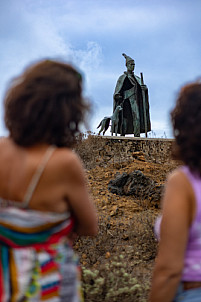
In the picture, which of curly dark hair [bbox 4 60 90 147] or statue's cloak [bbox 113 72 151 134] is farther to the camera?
statue's cloak [bbox 113 72 151 134]

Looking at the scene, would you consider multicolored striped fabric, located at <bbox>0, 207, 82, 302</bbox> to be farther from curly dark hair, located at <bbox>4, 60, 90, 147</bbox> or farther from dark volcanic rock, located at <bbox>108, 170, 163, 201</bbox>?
dark volcanic rock, located at <bbox>108, 170, 163, 201</bbox>

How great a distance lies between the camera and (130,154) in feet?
29.7

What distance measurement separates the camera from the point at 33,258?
1.07m

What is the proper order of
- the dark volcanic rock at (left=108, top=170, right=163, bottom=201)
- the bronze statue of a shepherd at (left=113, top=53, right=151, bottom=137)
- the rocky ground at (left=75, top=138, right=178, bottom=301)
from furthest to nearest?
1. the bronze statue of a shepherd at (left=113, top=53, right=151, bottom=137)
2. the dark volcanic rock at (left=108, top=170, right=163, bottom=201)
3. the rocky ground at (left=75, top=138, right=178, bottom=301)

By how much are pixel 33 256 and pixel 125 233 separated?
11.0ft

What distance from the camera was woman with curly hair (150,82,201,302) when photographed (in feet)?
Result: 3.41

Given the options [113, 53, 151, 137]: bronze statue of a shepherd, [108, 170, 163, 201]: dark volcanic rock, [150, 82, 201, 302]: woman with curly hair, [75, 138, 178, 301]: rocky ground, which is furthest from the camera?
[113, 53, 151, 137]: bronze statue of a shepherd

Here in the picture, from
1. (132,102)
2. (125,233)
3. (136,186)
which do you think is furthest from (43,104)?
(132,102)

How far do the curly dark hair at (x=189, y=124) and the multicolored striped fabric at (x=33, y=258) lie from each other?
446mm

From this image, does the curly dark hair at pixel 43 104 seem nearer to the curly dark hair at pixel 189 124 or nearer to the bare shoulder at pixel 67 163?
the bare shoulder at pixel 67 163

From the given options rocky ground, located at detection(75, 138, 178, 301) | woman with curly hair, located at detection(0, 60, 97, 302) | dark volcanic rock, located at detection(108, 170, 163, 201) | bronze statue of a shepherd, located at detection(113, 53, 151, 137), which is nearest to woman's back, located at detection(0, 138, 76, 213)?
woman with curly hair, located at detection(0, 60, 97, 302)

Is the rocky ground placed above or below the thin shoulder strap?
below

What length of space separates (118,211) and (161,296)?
4.02m

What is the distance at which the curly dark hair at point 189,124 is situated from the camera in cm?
112
